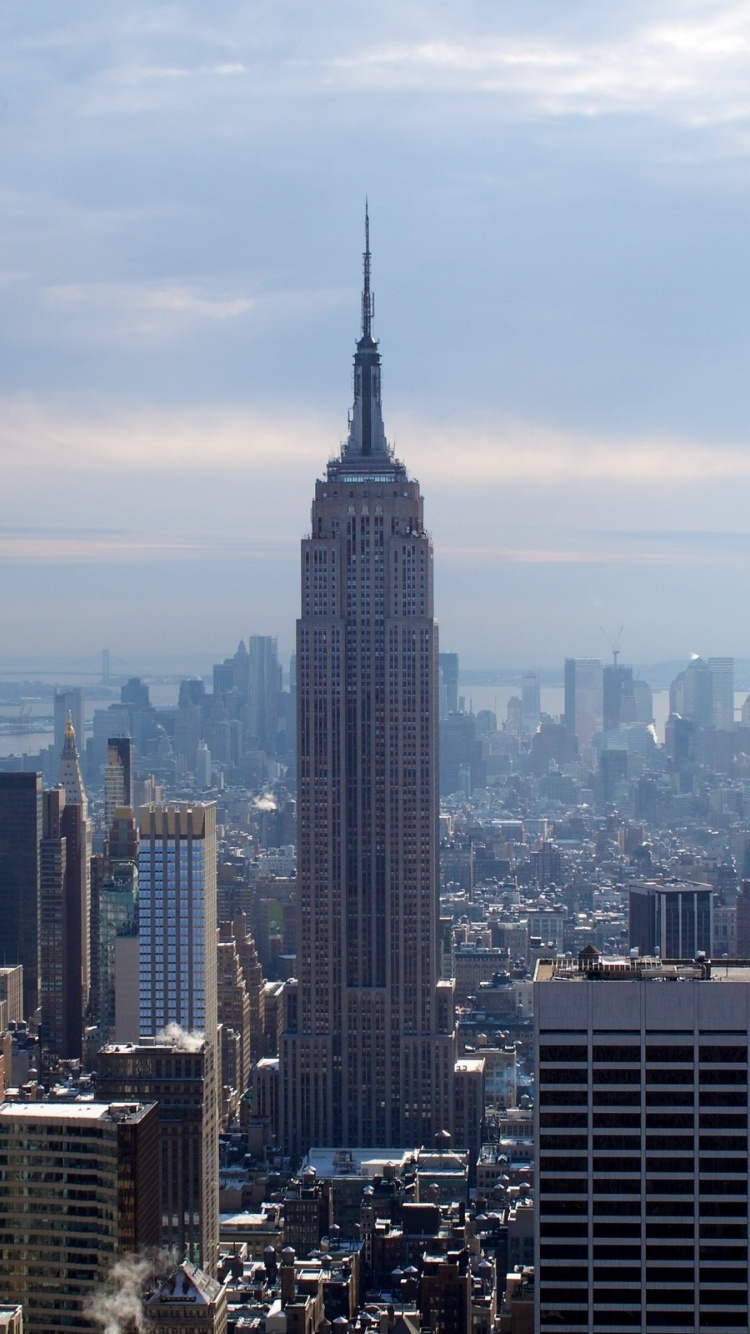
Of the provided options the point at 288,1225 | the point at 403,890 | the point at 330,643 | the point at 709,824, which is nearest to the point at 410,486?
the point at 330,643

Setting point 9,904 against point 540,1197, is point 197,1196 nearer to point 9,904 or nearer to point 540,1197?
point 540,1197

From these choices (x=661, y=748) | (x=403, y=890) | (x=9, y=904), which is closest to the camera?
(x=403, y=890)

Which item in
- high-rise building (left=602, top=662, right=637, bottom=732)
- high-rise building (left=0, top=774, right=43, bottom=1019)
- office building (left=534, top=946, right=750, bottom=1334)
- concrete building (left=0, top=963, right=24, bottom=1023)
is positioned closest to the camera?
office building (left=534, top=946, right=750, bottom=1334)

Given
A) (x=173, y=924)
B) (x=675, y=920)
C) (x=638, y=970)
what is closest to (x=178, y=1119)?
(x=173, y=924)

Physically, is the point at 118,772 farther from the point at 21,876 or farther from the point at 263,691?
the point at 21,876

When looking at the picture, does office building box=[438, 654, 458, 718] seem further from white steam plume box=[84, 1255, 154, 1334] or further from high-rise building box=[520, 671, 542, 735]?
white steam plume box=[84, 1255, 154, 1334]

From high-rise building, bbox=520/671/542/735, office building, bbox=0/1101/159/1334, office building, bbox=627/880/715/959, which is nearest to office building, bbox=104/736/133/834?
high-rise building, bbox=520/671/542/735

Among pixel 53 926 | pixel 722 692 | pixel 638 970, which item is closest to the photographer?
pixel 638 970
